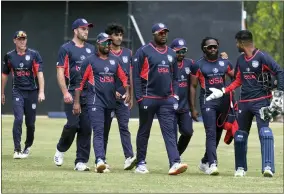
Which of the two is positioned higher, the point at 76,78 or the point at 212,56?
the point at 212,56

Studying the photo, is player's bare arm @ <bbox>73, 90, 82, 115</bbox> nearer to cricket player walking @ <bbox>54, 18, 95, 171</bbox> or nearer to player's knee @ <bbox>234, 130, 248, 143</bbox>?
cricket player walking @ <bbox>54, 18, 95, 171</bbox>

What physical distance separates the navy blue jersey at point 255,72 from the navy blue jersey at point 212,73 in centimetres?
51

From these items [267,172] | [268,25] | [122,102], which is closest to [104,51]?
[122,102]

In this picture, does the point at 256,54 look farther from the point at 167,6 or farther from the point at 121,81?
the point at 167,6

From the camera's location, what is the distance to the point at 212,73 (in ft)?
50.6

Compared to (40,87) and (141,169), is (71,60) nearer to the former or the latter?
(141,169)

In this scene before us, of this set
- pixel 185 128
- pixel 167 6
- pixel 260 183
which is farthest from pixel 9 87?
pixel 260 183

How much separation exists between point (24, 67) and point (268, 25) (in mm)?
28785

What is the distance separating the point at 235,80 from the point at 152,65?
1.39 metres

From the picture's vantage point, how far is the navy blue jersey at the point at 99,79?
48.3 ft

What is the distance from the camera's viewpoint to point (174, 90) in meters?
14.8

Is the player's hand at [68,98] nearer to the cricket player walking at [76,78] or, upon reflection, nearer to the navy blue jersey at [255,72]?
the cricket player walking at [76,78]

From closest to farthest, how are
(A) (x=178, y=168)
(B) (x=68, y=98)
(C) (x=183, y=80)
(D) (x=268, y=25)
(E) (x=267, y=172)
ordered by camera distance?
(A) (x=178, y=168), (E) (x=267, y=172), (B) (x=68, y=98), (C) (x=183, y=80), (D) (x=268, y=25)

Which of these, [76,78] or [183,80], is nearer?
[76,78]
